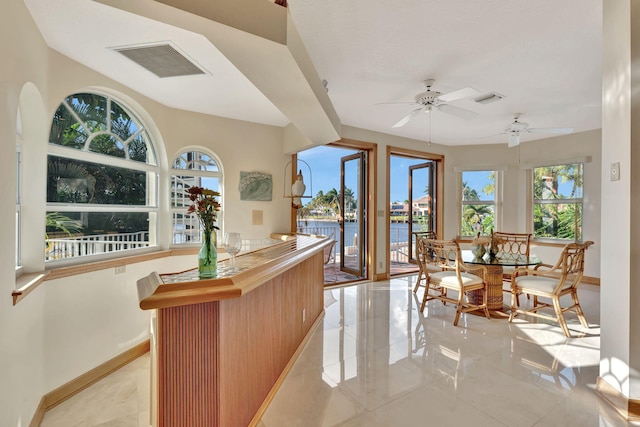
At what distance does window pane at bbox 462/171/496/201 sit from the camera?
6281 millimetres

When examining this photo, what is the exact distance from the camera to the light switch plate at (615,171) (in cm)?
186

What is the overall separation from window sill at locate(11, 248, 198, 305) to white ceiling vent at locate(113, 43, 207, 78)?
1.72 m

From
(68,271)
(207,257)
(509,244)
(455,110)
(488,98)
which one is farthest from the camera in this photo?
(509,244)

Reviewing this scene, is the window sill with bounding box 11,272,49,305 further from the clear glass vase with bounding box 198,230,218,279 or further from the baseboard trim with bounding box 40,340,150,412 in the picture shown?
the clear glass vase with bounding box 198,230,218,279

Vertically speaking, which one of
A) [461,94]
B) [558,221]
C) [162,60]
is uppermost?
[162,60]

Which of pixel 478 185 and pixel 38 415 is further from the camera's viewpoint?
pixel 478 185

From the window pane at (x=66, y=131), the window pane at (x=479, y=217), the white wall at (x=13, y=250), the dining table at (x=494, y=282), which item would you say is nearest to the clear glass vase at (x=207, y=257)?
the white wall at (x=13, y=250)

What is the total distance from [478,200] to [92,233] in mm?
6447

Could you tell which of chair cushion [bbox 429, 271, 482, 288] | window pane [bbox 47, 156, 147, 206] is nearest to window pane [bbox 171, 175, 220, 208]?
window pane [bbox 47, 156, 147, 206]

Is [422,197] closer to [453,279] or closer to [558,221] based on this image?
[558,221]

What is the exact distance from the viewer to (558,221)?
5680mm

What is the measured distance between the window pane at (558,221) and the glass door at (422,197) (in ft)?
6.29

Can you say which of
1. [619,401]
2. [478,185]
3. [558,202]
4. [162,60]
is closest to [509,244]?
[558,202]

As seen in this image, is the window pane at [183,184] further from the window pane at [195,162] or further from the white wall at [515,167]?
the white wall at [515,167]
